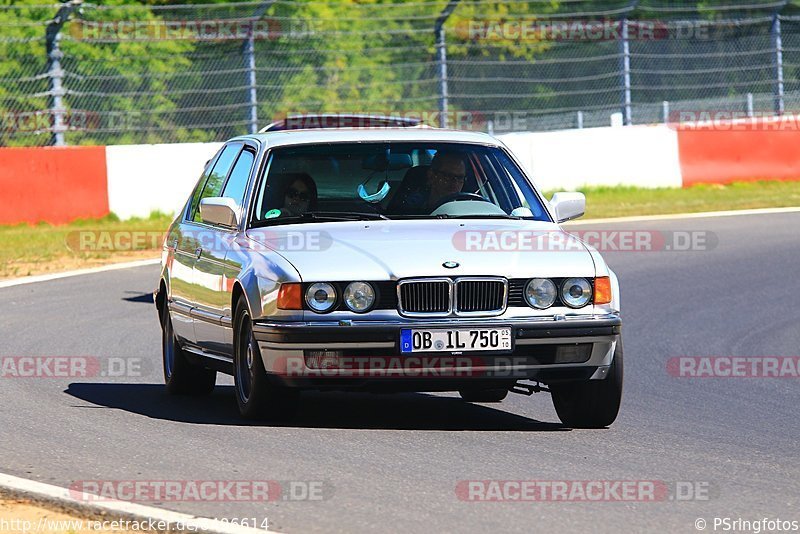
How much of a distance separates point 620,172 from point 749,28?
5.55 metres

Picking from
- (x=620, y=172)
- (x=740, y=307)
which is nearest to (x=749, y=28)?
(x=620, y=172)

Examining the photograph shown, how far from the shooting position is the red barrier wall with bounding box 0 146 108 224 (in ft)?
67.9

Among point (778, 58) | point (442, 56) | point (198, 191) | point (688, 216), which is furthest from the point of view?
point (778, 58)

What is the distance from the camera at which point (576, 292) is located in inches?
307

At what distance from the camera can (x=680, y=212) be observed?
22.5 meters

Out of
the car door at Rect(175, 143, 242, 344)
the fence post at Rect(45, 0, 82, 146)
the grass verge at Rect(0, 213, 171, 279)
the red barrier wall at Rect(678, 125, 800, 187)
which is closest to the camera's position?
the car door at Rect(175, 143, 242, 344)

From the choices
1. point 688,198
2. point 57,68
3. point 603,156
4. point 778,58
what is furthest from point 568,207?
point 778,58

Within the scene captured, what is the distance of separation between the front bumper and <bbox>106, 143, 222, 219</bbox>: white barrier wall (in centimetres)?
1406

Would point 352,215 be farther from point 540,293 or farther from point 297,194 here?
point 540,293

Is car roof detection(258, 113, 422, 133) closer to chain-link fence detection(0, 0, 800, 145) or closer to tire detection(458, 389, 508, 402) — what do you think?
chain-link fence detection(0, 0, 800, 145)

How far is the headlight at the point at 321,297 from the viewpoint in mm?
7578

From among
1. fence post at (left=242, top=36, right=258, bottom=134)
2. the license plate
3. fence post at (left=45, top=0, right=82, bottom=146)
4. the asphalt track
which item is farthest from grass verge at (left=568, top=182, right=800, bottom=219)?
the license plate

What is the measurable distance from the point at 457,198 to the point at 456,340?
149cm

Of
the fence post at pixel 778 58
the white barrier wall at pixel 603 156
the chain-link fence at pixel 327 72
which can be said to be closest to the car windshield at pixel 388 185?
the chain-link fence at pixel 327 72
